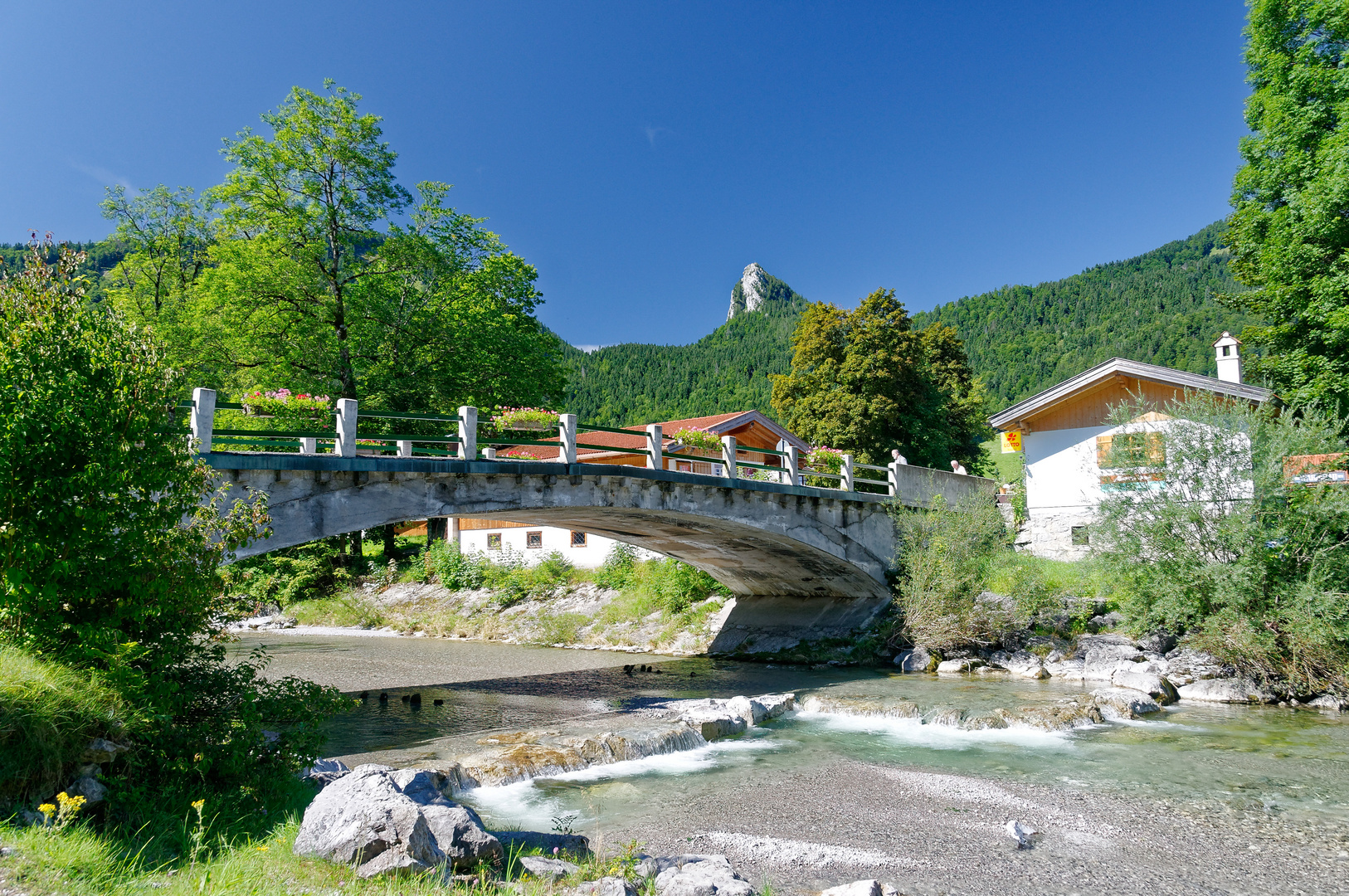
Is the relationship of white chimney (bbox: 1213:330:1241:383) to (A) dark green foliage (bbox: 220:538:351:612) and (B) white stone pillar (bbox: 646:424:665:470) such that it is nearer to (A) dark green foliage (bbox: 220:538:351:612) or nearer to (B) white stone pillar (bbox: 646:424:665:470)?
(B) white stone pillar (bbox: 646:424:665:470)

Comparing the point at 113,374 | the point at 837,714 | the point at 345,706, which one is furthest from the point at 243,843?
the point at 837,714

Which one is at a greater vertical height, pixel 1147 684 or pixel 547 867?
pixel 547 867

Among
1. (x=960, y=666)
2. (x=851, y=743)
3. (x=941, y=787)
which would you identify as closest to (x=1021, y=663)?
(x=960, y=666)

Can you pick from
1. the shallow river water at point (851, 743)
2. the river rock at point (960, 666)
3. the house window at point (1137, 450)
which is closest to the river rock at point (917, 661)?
the river rock at point (960, 666)

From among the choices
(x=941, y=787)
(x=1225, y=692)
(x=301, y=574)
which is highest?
(x=301, y=574)

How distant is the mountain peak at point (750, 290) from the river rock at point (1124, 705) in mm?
150644

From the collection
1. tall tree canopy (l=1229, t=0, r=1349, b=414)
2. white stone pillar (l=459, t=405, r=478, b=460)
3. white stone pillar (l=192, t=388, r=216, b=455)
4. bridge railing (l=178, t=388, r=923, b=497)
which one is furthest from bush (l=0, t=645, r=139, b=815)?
tall tree canopy (l=1229, t=0, r=1349, b=414)

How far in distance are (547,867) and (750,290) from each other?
172m

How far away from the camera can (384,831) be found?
5953 mm

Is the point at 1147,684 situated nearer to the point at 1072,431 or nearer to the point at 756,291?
the point at 1072,431

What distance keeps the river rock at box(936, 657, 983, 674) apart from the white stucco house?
22.1 ft

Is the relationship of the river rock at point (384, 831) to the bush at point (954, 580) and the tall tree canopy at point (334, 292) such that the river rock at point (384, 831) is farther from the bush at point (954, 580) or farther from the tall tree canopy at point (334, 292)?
the tall tree canopy at point (334, 292)

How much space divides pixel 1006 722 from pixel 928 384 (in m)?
Result: 25.7

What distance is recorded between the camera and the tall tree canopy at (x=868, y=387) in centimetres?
3609
